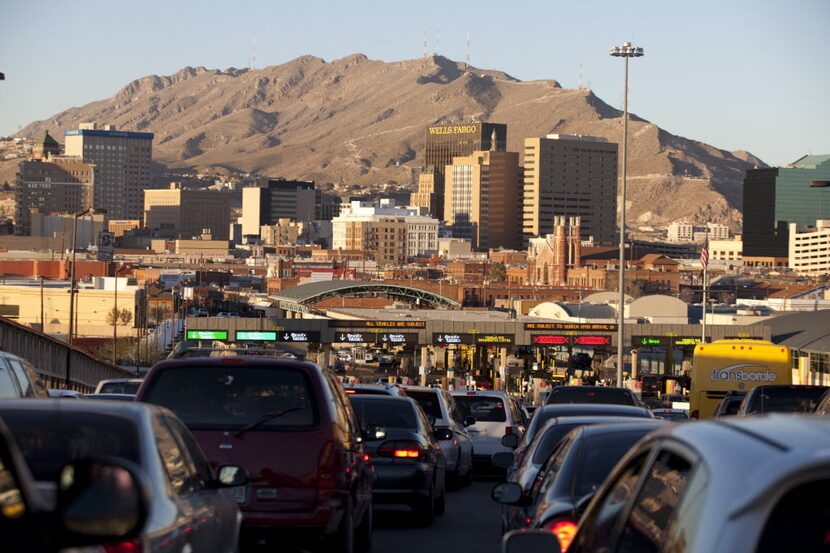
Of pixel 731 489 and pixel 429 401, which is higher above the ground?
pixel 731 489

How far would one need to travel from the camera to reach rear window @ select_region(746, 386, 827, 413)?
A: 22625 mm

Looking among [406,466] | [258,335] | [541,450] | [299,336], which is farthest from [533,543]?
[299,336]

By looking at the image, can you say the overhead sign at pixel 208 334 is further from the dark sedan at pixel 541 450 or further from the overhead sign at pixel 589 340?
the dark sedan at pixel 541 450

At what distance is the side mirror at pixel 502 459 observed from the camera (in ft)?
49.6

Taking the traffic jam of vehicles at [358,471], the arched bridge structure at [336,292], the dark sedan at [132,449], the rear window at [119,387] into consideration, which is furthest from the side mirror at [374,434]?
the arched bridge structure at [336,292]

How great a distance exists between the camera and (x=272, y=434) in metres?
12.5

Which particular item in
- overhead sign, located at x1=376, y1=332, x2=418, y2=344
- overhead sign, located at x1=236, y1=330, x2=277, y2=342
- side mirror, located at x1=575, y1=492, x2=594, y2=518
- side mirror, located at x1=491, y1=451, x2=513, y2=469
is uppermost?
side mirror, located at x1=575, y1=492, x2=594, y2=518

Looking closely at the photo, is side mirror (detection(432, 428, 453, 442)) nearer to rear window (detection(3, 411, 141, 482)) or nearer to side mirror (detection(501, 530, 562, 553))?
rear window (detection(3, 411, 141, 482))

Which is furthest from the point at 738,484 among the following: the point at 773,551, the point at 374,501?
the point at 374,501

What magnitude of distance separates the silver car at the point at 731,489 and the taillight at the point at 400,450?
490 inches

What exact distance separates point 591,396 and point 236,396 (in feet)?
45.6

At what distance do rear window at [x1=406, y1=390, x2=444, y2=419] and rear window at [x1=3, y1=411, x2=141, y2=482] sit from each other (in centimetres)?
1644

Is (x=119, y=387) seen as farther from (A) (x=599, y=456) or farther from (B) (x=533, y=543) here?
(B) (x=533, y=543)

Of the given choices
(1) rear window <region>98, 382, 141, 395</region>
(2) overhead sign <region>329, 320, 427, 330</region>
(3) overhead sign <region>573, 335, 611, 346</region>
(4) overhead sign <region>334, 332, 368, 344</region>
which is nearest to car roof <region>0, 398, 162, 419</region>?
(1) rear window <region>98, 382, 141, 395</region>
